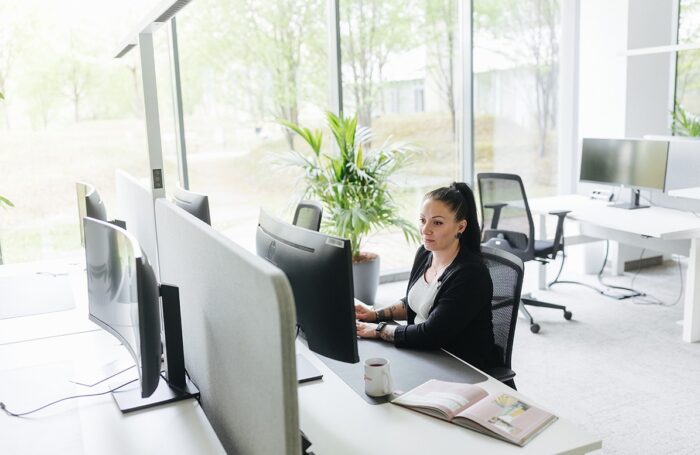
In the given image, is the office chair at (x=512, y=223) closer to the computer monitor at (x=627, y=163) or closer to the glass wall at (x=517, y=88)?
the computer monitor at (x=627, y=163)

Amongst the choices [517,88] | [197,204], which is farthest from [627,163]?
[197,204]

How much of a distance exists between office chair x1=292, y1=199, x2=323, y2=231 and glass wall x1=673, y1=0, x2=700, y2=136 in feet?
10.8

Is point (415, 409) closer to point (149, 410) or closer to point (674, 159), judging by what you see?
point (149, 410)

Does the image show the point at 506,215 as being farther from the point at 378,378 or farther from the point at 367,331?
the point at 378,378

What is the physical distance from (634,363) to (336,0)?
285cm

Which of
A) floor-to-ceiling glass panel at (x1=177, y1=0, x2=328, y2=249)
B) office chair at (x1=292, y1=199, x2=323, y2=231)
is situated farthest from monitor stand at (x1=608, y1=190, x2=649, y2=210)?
office chair at (x1=292, y1=199, x2=323, y2=231)

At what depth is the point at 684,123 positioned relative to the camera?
4.96 metres

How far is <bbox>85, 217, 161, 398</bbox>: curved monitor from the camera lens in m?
1.47

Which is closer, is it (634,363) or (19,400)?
(19,400)

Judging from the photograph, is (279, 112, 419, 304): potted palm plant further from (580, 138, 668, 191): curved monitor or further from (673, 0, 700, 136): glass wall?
(673, 0, 700, 136): glass wall

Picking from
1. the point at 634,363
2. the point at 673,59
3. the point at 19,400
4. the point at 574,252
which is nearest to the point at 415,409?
the point at 19,400

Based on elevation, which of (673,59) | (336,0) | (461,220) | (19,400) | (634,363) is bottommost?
(634,363)

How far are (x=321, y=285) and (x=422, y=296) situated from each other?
71 cm

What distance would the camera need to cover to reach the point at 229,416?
140cm
